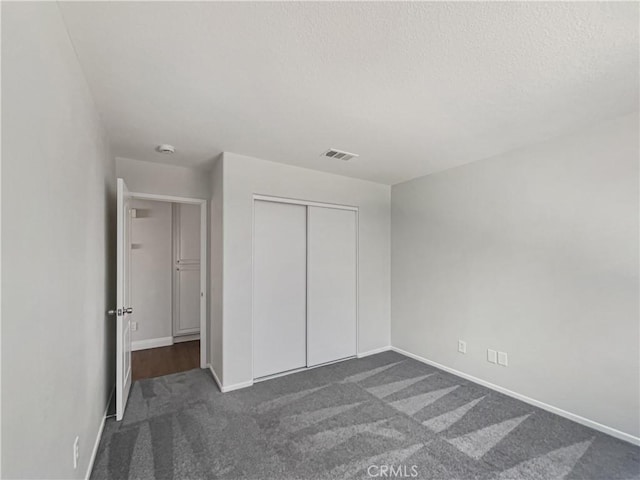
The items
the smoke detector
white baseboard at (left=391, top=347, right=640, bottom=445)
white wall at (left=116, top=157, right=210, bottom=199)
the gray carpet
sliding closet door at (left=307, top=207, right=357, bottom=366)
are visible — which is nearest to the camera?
the gray carpet

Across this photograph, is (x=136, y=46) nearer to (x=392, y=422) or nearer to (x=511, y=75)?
(x=511, y=75)

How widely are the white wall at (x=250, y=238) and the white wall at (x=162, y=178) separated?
0.77 meters

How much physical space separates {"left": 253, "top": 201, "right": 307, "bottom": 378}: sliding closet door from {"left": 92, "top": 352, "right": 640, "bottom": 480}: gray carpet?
0.34 metres

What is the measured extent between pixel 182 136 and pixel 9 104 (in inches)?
70.2

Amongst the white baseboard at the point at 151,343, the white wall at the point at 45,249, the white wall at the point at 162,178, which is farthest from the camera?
the white baseboard at the point at 151,343

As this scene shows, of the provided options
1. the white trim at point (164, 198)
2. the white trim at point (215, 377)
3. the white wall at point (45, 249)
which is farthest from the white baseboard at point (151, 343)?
the white wall at point (45, 249)

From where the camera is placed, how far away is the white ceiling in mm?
1278

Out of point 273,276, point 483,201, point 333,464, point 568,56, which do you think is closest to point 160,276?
point 273,276

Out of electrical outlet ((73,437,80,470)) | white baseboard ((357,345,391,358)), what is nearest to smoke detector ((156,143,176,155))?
electrical outlet ((73,437,80,470))

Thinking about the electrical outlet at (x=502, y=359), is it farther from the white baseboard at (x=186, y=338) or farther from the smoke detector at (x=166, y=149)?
the white baseboard at (x=186, y=338)

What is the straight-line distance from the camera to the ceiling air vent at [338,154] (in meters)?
2.94

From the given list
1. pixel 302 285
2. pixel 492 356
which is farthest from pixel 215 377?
pixel 492 356

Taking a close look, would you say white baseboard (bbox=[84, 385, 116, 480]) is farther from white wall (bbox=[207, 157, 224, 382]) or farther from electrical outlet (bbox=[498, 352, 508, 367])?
electrical outlet (bbox=[498, 352, 508, 367])

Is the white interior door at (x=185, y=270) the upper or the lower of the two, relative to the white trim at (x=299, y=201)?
lower
